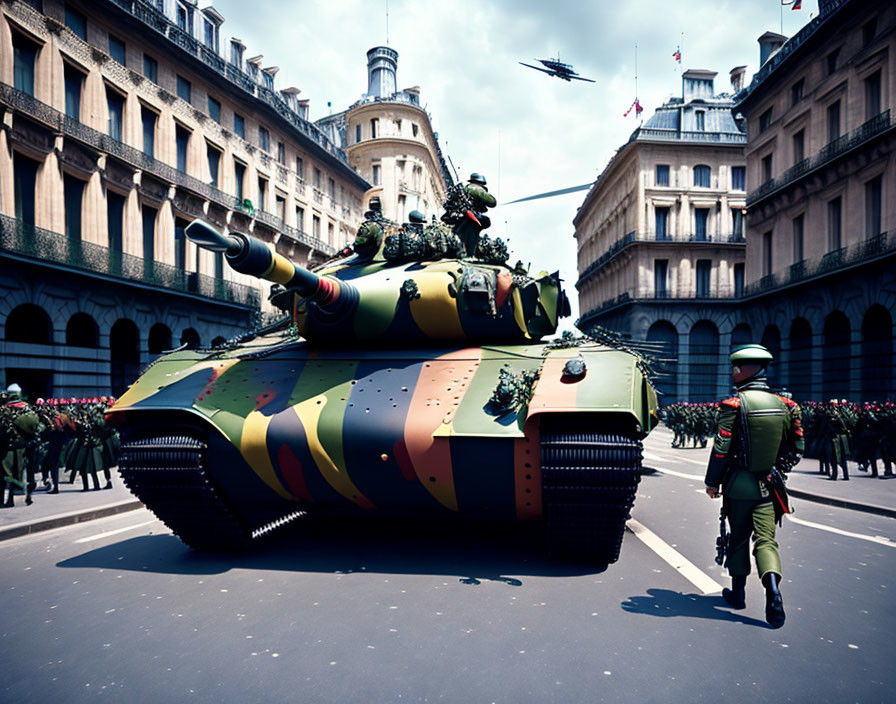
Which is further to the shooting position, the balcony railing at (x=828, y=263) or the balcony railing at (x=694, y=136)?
the balcony railing at (x=694, y=136)

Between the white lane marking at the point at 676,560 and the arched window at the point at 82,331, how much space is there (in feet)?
54.5

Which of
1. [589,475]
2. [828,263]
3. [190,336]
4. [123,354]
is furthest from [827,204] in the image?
[123,354]

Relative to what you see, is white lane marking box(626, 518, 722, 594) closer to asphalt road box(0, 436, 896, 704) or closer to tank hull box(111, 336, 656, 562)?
asphalt road box(0, 436, 896, 704)

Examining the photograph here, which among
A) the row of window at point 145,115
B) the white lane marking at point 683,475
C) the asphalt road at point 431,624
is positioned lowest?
the white lane marking at point 683,475

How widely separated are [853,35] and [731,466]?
23.5 meters

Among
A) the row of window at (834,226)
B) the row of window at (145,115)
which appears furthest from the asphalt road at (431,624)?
the row of window at (834,226)

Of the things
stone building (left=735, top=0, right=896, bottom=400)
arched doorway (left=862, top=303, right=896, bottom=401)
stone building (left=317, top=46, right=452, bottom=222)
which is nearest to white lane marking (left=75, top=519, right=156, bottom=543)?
stone building (left=735, top=0, right=896, bottom=400)

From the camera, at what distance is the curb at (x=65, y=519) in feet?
24.8

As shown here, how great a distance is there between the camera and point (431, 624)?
14.3ft

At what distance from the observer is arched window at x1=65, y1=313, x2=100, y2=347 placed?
18.2m

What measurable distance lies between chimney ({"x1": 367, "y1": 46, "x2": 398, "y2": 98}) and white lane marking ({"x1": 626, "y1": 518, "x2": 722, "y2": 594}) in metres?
44.1

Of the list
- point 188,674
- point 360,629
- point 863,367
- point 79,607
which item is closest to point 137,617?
point 79,607

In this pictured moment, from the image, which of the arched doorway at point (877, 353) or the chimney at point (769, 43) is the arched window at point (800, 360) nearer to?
the arched doorway at point (877, 353)

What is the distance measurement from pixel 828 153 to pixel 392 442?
23.6m
